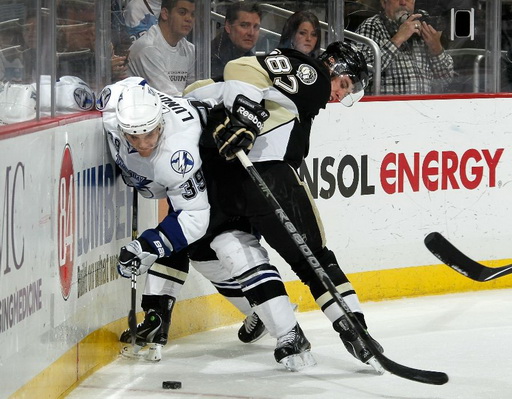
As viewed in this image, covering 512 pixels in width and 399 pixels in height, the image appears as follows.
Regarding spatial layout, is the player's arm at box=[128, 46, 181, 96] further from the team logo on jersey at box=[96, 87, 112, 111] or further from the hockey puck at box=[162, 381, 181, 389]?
the hockey puck at box=[162, 381, 181, 389]

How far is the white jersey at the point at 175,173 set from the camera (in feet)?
13.1

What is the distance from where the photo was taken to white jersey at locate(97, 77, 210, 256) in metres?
4.00

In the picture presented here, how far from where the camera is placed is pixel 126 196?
174 inches

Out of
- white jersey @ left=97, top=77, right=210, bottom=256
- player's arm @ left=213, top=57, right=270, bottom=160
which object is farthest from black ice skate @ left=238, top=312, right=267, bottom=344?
player's arm @ left=213, top=57, right=270, bottom=160

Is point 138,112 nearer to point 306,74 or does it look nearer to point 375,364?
point 306,74

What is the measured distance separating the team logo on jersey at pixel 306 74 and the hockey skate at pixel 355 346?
839mm

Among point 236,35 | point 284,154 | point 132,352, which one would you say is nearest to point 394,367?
point 284,154

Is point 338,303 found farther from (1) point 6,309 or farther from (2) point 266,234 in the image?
Result: (1) point 6,309

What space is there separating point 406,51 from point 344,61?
5.52 ft

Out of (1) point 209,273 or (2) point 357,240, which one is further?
(2) point 357,240

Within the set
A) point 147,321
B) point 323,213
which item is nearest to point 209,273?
point 147,321

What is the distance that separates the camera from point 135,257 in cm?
402

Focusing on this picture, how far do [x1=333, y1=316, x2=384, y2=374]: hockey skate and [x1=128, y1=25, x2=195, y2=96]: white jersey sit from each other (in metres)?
1.30

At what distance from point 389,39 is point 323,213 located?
1.00m
